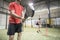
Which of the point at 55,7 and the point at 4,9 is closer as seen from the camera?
the point at 4,9

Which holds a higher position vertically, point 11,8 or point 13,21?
point 11,8

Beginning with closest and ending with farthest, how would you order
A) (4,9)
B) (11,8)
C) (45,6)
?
1. (11,8)
2. (4,9)
3. (45,6)

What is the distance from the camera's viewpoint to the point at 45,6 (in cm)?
1198

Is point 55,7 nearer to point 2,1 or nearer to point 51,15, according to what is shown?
point 51,15

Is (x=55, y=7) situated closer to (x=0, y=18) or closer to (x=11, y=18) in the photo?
(x=0, y=18)

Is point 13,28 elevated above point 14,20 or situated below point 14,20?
below

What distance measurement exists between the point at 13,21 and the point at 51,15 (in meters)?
11.1

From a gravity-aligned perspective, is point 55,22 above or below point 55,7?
below

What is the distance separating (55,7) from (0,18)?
5.55 meters

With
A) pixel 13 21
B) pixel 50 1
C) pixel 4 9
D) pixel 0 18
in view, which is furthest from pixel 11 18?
pixel 50 1

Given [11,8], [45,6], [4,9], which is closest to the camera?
[11,8]

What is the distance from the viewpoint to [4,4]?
32.8ft

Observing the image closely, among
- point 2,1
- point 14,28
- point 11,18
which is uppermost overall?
point 2,1

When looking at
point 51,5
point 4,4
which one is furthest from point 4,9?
point 51,5
